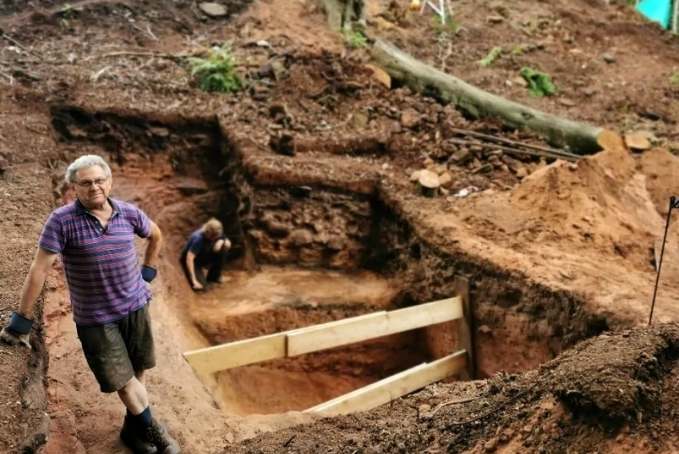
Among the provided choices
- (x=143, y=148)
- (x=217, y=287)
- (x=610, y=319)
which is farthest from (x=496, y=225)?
(x=143, y=148)

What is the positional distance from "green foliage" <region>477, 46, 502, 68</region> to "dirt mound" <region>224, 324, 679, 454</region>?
9194 millimetres

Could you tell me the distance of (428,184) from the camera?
8398mm

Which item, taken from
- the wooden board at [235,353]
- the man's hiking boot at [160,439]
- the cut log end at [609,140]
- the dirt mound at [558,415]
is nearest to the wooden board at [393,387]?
the wooden board at [235,353]

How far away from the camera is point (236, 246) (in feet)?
31.6

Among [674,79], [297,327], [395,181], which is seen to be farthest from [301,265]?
[674,79]

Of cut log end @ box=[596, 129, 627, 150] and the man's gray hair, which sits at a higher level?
cut log end @ box=[596, 129, 627, 150]

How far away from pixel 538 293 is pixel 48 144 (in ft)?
21.4

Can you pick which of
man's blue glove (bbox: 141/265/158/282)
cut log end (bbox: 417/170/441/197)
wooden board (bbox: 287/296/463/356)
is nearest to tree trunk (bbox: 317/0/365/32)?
cut log end (bbox: 417/170/441/197)

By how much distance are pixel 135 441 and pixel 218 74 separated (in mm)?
7664

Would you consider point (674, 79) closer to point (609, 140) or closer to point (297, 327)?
point (609, 140)

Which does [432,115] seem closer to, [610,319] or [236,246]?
[236,246]

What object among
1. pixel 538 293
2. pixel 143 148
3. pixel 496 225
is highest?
pixel 143 148

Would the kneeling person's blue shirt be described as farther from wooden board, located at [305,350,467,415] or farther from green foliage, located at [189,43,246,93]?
green foliage, located at [189,43,246,93]

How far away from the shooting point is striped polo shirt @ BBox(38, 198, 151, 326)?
3.33m
